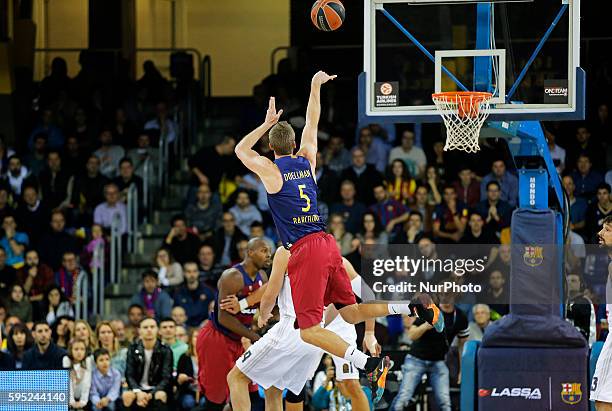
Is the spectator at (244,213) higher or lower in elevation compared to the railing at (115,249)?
higher

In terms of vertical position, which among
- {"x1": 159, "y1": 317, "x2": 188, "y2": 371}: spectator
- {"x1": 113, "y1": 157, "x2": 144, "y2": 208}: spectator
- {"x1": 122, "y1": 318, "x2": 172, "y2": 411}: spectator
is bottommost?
{"x1": 122, "y1": 318, "x2": 172, "y2": 411}: spectator

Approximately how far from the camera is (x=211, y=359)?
1237 cm

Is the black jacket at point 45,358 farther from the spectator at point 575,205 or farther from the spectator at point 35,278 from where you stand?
the spectator at point 575,205

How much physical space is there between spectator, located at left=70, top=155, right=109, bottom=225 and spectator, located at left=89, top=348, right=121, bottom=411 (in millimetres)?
4347

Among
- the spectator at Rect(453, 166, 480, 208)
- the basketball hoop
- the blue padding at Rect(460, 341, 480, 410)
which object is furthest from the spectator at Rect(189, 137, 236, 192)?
the basketball hoop

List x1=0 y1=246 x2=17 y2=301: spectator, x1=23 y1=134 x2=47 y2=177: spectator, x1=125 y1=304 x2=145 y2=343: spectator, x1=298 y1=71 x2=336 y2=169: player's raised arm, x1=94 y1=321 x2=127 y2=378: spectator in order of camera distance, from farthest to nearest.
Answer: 1. x1=23 y1=134 x2=47 y2=177: spectator
2. x1=0 y1=246 x2=17 y2=301: spectator
3. x1=125 y1=304 x2=145 y2=343: spectator
4. x1=94 y1=321 x2=127 y2=378: spectator
5. x1=298 y1=71 x2=336 y2=169: player's raised arm

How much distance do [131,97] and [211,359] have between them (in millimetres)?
9225

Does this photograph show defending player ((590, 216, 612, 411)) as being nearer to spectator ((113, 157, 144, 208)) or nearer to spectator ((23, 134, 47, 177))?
spectator ((113, 157, 144, 208))

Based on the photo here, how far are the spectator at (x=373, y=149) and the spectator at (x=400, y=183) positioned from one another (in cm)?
58

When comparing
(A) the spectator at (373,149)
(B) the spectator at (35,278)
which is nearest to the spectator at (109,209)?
(B) the spectator at (35,278)

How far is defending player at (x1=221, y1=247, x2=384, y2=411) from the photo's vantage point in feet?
35.9

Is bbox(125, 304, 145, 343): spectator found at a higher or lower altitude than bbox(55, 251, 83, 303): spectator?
lower

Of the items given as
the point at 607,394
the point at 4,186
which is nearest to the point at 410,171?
the point at 4,186

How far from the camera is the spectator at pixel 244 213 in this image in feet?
58.3
